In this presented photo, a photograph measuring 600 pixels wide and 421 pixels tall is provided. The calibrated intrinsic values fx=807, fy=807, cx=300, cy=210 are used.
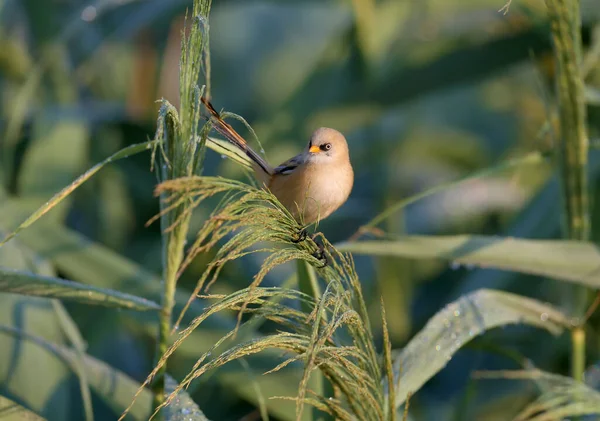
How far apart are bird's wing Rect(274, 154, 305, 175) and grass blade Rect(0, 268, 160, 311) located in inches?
24.1

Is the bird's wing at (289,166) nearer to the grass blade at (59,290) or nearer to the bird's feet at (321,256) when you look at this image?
the bird's feet at (321,256)

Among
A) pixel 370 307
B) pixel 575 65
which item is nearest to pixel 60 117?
pixel 370 307

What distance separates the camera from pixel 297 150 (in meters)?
3.89

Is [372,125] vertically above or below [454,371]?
above

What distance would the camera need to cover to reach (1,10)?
2996 millimetres

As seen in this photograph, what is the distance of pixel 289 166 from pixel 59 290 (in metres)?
0.73

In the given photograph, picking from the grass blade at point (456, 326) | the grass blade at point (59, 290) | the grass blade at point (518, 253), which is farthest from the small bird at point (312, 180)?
the grass blade at point (59, 290)

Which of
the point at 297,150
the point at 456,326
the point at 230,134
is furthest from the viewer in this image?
the point at 297,150

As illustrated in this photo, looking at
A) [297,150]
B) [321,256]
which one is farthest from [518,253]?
[297,150]

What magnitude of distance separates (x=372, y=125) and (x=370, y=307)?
81cm

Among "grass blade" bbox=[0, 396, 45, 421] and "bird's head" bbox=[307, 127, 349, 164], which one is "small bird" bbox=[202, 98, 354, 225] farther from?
"grass blade" bbox=[0, 396, 45, 421]

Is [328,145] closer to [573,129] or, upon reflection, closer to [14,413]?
[573,129]

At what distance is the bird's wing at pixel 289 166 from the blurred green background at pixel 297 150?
0.38m

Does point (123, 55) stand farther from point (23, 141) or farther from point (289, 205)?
point (289, 205)
